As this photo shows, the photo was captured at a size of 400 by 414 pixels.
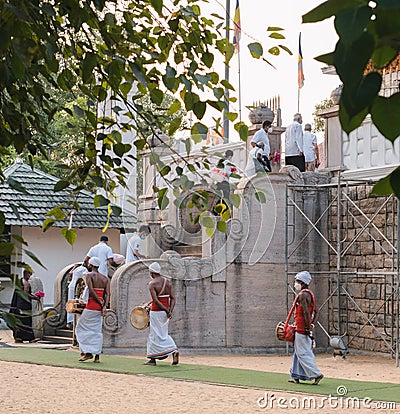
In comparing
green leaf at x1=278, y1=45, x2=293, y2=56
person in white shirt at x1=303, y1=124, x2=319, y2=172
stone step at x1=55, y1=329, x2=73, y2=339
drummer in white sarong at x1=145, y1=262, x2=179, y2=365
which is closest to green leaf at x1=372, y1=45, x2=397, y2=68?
green leaf at x1=278, y1=45, x2=293, y2=56

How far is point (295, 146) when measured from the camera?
70.9 ft

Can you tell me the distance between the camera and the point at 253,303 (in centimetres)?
2033

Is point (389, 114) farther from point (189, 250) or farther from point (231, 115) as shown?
point (189, 250)

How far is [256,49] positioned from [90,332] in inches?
484

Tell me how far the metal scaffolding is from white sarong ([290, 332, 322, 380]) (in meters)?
4.11

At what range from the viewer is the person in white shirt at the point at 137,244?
68.4 feet

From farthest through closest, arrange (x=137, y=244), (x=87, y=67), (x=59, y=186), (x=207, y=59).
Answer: (x=137, y=244) → (x=207, y=59) → (x=59, y=186) → (x=87, y=67)

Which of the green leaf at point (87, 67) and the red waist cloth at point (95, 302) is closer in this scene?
the green leaf at point (87, 67)

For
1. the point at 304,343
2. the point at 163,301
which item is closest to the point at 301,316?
the point at 304,343

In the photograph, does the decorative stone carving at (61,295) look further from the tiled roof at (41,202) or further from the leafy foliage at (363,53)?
the leafy foliage at (363,53)

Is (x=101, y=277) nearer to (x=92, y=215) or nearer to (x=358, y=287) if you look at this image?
(x=358, y=287)

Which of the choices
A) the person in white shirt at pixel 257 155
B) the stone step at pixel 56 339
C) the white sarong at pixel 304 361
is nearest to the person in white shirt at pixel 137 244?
the person in white shirt at pixel 257 155

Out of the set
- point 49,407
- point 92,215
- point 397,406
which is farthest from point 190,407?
point 92,215

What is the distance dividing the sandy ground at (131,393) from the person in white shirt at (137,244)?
14.7 ft
